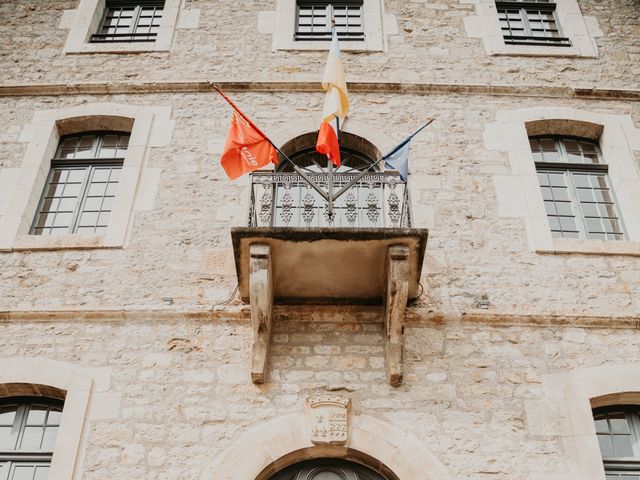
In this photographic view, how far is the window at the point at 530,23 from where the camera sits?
9.04 metres

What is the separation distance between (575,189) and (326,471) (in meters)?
4.02

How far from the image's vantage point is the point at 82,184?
7633 millimetres

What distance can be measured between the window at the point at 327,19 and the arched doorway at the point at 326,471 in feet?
17.7

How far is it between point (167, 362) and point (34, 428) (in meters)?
1.18

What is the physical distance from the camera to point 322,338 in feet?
20.2

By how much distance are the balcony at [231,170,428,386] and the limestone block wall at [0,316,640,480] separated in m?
0.19

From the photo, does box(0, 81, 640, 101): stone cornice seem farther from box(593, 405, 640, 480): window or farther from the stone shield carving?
the stone shield carving

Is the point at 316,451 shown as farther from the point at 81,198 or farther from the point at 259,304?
the point at 81,198

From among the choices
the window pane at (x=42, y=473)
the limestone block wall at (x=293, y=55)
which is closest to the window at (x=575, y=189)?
the limestone block wall at (x=293, y=55)

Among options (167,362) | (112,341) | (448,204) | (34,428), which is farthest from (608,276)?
(34,428)

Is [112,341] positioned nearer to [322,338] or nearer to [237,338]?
[237,338]

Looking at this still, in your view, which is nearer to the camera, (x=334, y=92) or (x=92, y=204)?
(x=334, y=92)

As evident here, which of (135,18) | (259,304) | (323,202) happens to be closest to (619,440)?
(259,304)

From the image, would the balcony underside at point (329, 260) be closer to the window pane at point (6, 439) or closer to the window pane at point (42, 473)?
the window pane at point (42, 473)
